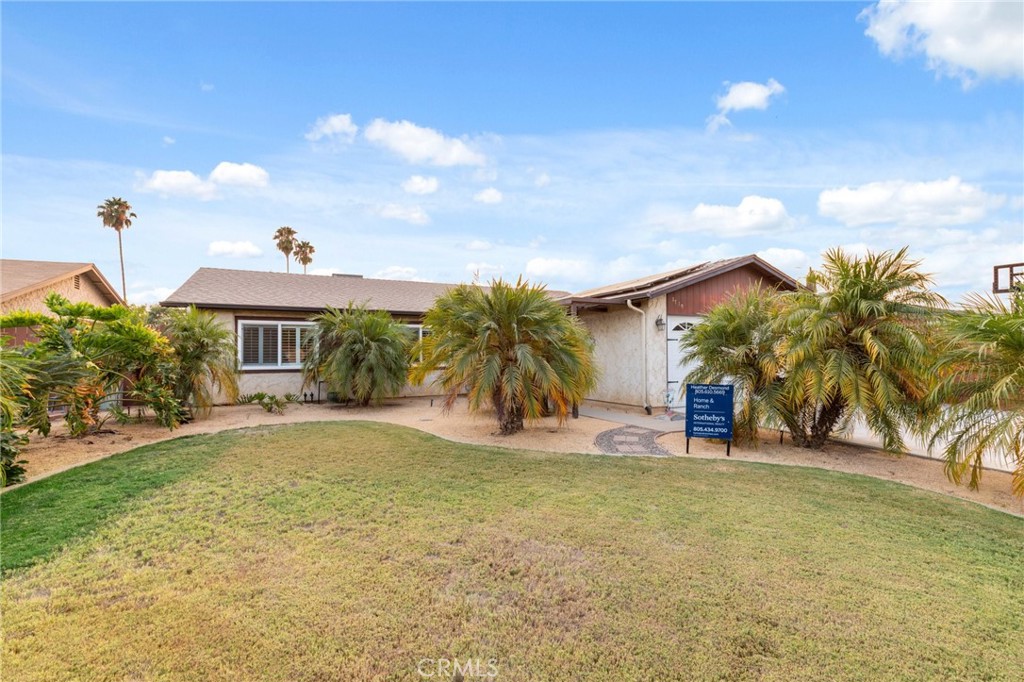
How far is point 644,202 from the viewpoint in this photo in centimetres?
1443

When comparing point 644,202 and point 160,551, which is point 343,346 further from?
point 644,202

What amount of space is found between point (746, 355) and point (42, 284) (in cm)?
1848

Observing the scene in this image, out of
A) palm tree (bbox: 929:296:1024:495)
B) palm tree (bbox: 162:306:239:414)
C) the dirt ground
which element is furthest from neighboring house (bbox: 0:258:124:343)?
palm tree (bbox: 929:296:1024:495)

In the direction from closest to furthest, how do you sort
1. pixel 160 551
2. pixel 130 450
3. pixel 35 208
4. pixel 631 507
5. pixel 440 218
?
pixel 160 551, pixel 631 507, pixel 130 450, pixel 35 208, pixel 440 218

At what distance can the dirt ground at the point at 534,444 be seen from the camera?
604 cm

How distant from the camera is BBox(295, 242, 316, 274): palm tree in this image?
113 feet

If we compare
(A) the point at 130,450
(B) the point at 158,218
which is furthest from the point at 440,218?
(A) the point at 130,450

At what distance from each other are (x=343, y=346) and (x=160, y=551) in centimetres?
818

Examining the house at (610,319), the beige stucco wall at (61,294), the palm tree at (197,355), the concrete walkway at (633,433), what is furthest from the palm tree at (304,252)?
the concrete walkway at (633,433)

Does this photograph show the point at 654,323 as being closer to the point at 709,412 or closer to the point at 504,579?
the point at 709,412

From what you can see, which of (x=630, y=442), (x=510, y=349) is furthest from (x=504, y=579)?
(x=630, y=442)

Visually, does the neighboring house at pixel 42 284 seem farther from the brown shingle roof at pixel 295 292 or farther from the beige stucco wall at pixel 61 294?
the brown shingle roof at pixel 295 292

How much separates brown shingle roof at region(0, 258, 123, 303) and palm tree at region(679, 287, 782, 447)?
17.0m

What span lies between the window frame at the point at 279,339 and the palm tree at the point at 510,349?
6.09m
